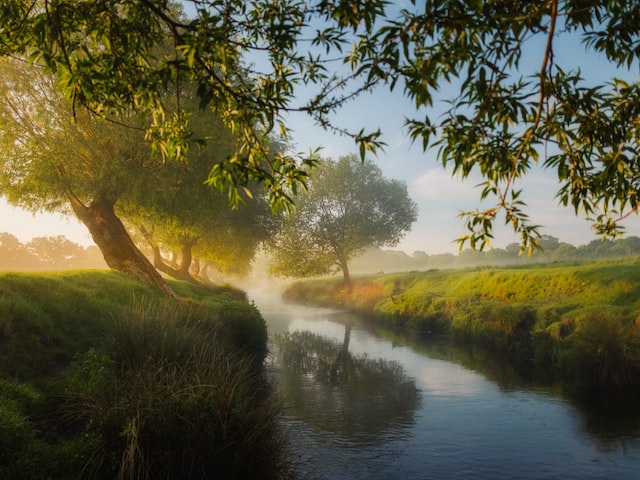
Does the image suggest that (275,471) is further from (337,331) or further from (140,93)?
(337,331)

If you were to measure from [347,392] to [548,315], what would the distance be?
10.3 metres

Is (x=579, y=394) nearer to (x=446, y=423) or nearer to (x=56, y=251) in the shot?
(x=446, y=423)

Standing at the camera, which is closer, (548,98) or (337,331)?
(548,98)

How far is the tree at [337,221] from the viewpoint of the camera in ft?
160

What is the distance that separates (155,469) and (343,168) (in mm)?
45535

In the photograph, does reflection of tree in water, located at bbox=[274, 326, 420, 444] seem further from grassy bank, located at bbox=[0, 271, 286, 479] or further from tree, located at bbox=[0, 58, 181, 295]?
tree, located at bbox=[0, 58, 181, 295]

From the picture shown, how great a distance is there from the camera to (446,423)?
35.3 feet

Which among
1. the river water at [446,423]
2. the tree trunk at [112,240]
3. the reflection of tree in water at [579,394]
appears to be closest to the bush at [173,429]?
the river water at [446,423]

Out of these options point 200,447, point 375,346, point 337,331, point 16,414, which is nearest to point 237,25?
point 200,447

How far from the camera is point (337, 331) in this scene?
26703 millimetres

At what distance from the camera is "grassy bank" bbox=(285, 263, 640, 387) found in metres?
13.8

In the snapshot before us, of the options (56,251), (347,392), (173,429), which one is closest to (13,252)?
(56,251)

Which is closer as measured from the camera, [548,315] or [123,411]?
[123,411]

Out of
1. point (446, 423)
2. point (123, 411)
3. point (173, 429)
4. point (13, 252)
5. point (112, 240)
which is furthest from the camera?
point (13, 252)
